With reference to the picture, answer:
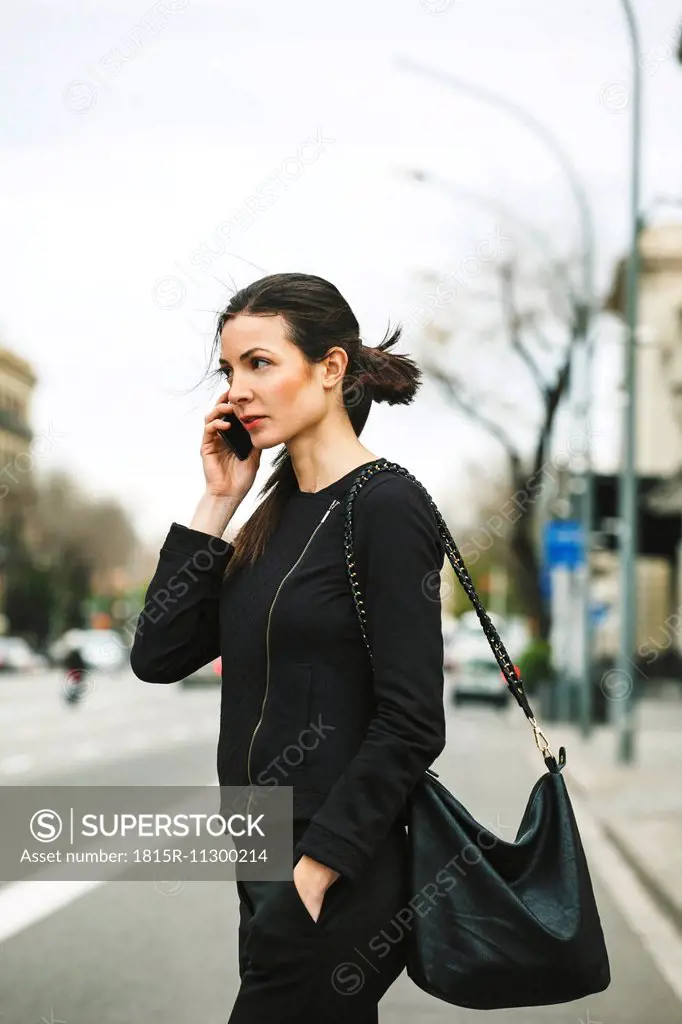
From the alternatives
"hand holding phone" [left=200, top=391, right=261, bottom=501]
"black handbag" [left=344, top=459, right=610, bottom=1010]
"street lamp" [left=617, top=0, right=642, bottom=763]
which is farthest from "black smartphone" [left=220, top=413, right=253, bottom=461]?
"street lamp" [left=617, top=0, right=642, bottom=763]

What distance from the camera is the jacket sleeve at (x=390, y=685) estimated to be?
2254mm

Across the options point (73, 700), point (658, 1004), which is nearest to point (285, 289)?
point (658, 1004)

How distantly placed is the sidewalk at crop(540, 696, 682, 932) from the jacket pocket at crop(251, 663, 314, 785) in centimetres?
571

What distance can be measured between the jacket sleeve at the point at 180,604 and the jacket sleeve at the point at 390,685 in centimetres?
36

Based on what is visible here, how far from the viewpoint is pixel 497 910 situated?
7.54 feet

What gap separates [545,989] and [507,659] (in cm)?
49

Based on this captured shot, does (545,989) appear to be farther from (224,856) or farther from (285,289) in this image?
(285,289)

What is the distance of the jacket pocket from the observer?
7.66ft

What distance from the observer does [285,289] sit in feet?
8.28

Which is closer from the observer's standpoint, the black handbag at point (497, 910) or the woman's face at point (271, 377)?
the black handbag at point (497, 910)

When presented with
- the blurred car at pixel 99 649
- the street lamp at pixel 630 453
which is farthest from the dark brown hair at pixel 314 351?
the blurred car at pixel 99 649

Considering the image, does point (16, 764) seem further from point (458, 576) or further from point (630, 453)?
point (458, 576)

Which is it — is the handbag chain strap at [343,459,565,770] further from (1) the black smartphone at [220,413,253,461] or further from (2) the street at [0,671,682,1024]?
(2) the street at [0,671,682,1024]

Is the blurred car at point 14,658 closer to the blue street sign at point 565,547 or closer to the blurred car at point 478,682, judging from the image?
the blurred car at point 478,682
